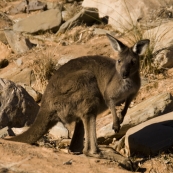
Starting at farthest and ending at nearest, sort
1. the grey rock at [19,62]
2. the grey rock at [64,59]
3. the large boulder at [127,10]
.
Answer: the large boulder at [127,10]
the grey rock at [19,62]
the grey rock at [64,59]

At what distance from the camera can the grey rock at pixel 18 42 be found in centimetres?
1239

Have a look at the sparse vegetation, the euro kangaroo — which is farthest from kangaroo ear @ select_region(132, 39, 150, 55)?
the sparse vegetation

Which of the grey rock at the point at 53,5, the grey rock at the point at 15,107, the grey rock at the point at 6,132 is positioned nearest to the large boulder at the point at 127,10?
the grey rock at the point at 53,5

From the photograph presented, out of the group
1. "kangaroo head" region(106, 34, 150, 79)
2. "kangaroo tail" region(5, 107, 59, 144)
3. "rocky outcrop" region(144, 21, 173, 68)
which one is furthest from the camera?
"rocky outcrop" region(144, 21, 173, 68)

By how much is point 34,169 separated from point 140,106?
10.3 ft

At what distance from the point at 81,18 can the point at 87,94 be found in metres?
6.55

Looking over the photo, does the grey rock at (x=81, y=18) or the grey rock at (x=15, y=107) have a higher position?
the grey rock at (x=81, y=18)

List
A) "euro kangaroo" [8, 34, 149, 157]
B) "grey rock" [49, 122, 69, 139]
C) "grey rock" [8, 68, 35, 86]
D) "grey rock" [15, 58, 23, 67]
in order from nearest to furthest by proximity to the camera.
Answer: "euro kangaroo" [8, 34, 149, 157]
"grey rock" [49, 122, 69, 139]
"grey rock" [8, 68, 35, 86]
"grey rock" [15, 58, 23, 67]

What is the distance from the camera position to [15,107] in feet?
26.8

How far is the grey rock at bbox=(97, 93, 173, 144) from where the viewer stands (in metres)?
7.84

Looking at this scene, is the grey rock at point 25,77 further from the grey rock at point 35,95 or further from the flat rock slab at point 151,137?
the flat rock slab at point 151,137

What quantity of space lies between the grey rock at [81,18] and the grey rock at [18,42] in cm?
93

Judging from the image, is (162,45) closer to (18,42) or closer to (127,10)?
(127,10)

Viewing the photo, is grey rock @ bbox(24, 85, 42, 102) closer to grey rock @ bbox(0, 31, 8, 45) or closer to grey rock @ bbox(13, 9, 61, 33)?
grey rock @ bbox(0, 31, 8, 45)
